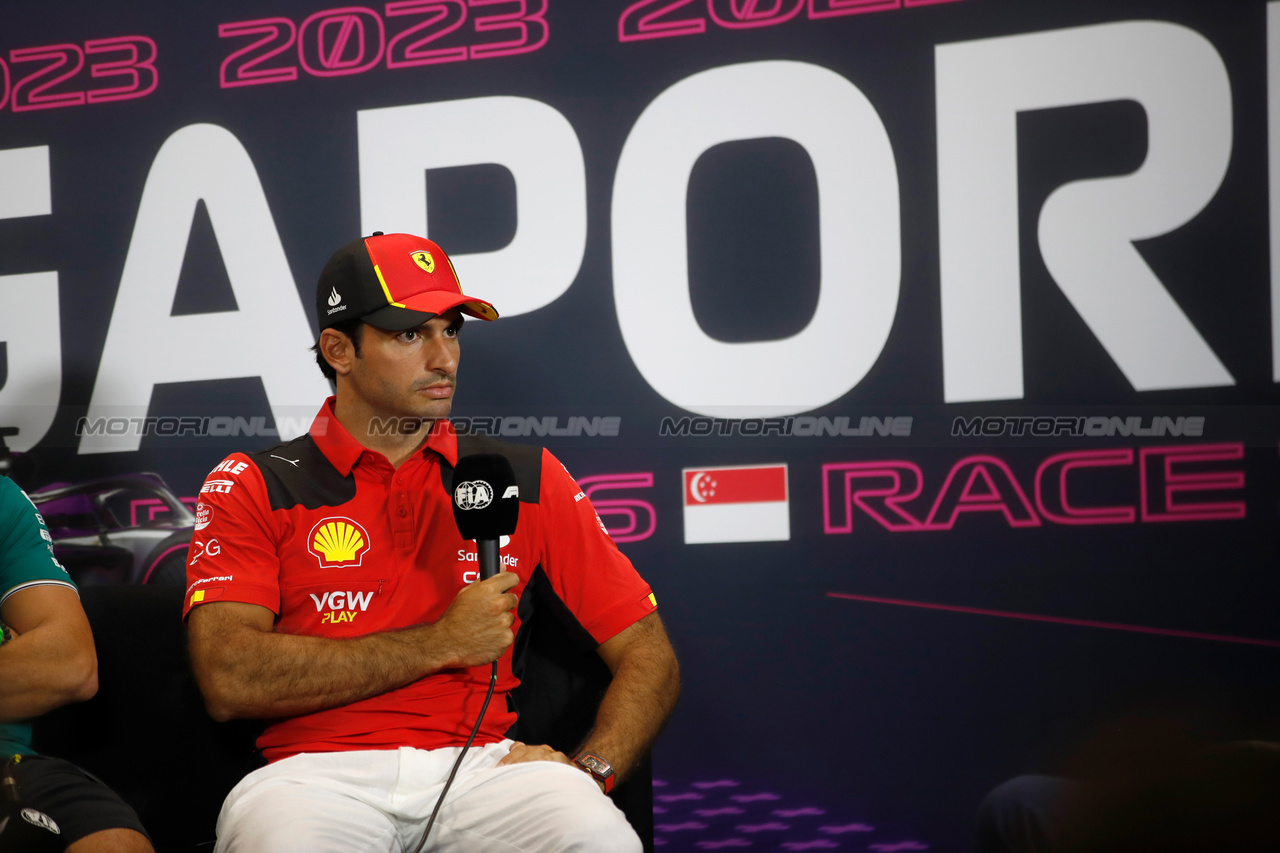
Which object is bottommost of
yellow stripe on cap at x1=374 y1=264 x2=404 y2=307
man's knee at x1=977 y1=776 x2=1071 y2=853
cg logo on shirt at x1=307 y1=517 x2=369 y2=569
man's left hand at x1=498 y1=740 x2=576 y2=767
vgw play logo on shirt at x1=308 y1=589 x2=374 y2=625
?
man's knee at x1=977 y1=776 x2=1071 y2=853

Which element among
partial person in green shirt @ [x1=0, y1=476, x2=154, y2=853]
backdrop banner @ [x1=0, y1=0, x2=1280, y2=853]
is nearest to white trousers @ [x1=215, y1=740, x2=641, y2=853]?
partial person in green shirt @ [x1=0, y1=476, x2=154, y2=853]

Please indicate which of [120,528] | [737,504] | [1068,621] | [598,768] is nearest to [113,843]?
[598,768]

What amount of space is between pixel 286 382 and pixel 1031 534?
1865 millimetres

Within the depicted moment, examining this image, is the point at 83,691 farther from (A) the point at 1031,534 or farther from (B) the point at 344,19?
(A) the point at 1031,534

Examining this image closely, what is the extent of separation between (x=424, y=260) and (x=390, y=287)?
0.32ft

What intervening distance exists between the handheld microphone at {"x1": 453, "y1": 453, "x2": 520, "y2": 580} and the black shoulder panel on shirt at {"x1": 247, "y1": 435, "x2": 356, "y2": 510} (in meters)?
0.32

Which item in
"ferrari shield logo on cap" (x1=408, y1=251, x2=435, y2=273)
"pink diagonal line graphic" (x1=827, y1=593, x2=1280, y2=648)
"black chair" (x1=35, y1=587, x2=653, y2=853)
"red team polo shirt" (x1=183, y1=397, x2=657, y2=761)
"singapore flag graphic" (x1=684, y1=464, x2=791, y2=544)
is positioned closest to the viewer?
"red team polo shirt" (x1=183, y1=397, x2=657, y2=761)

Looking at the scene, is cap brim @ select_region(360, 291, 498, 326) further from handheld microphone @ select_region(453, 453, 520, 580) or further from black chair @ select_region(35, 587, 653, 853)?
black chair @ select_region(35, 587, 653, 853)

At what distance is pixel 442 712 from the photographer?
170 cm

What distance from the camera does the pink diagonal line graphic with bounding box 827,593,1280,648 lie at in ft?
7.02

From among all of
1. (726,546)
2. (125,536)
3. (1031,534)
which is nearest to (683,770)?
(726,546)

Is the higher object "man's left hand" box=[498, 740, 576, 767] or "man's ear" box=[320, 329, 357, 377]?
"man's ear" box=[320, 329, 357, 377]

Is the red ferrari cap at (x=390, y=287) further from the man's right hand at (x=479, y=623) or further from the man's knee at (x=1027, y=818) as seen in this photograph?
the man's knee at (x=1027, y=818)

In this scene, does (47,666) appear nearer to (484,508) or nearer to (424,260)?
(484,508)
